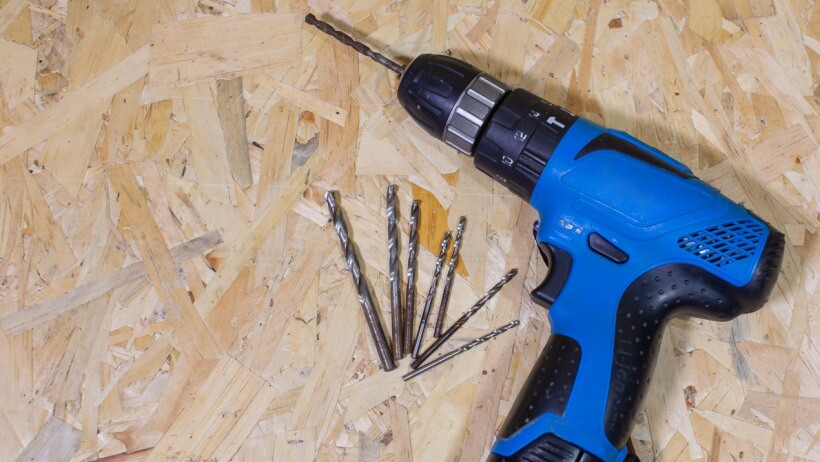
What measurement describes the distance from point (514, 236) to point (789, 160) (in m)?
0.62

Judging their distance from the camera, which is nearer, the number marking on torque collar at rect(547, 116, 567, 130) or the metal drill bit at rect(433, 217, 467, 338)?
the number marking on torque collar at rect(547, 116, 567, 130)

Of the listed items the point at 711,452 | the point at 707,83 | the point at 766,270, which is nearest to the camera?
the point at 766,270

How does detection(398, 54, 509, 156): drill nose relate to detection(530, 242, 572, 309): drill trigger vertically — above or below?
above

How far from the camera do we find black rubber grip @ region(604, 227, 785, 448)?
3.56 ft

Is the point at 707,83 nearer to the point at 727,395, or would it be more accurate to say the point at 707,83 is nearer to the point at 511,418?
the point at 727,395

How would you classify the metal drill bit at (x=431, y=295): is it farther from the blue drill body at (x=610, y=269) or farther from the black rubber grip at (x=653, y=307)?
the black rubber grip at (x=653, y=307)

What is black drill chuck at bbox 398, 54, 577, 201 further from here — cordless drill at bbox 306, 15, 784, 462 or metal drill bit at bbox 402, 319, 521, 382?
metal drill bit at bbox 402, 319, 521, 382

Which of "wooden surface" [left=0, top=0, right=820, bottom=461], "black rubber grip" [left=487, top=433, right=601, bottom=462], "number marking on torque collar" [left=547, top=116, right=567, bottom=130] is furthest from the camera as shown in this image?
"wooden surface" [left=0, top=0, right=820, bottom=461]

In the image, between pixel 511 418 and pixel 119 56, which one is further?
pixel 119 56

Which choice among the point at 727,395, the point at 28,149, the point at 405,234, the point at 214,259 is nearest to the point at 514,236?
the point at 405,234

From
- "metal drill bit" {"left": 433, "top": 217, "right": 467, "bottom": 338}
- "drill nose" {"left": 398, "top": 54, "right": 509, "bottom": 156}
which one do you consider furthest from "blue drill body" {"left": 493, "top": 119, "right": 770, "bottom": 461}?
"metal drill bit" {"left": 433, "top": 217, "right": 467, "bottom": 338}

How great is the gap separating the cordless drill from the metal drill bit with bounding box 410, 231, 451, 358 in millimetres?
248

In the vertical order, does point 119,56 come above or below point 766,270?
below

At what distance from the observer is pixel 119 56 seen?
57.6 inches
